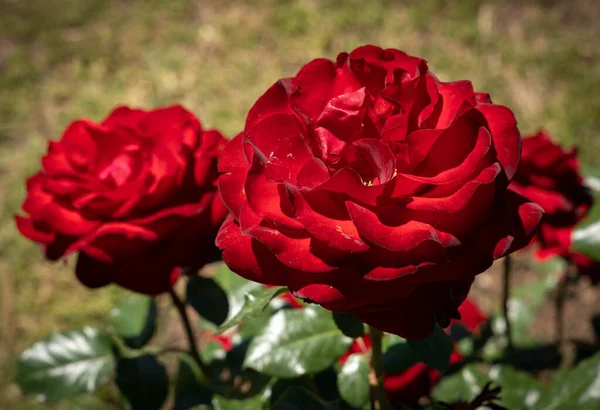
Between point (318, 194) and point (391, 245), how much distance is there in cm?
8

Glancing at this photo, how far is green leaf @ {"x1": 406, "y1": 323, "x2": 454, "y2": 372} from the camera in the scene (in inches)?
27.7

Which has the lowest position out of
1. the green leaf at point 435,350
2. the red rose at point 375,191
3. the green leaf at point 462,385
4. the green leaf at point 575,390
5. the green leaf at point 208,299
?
the green leaf at point 462,385

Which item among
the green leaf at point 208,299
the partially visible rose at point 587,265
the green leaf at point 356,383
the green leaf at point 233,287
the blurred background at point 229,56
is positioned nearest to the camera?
the green leaf at point 356,383

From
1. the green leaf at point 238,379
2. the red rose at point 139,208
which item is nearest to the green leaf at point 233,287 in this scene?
the green leaf at point 238,379

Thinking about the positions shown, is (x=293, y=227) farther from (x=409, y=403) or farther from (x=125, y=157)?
(x=409, y=403)

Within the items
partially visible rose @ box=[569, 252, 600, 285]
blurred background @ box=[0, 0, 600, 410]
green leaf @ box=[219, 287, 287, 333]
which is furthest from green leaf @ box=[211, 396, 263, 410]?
blurred background @ box=[0, 0, 600, 410]

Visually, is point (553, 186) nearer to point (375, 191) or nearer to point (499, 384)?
point (499, 384)

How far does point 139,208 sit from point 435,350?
17.0 inches

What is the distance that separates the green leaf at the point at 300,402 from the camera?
74 cm

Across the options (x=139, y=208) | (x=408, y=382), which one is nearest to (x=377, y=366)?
(x=408, y=382)

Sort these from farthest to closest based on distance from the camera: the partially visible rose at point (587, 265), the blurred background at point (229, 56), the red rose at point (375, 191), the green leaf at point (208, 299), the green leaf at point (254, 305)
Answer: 1. the blurred background at point (229, 56)
2. the partially visible rose at point (587, 265)
3. the green leaf at point (208, 299)
4. the green leaf at point (254, 305)
5. the red rose at point (375, 191)

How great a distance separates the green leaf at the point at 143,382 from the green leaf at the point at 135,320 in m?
0.06

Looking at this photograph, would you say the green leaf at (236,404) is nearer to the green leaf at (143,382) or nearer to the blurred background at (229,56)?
the green leaf at (143,382)

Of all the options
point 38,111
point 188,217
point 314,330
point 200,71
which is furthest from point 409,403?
point 38,111
